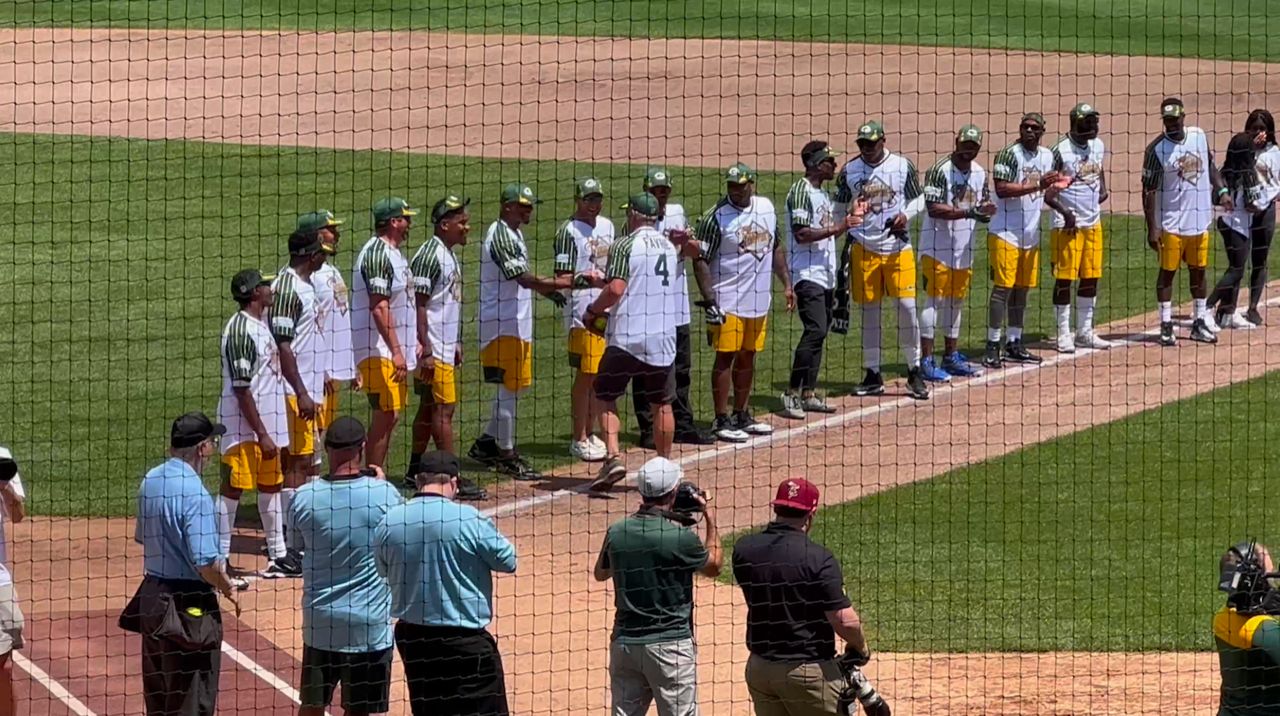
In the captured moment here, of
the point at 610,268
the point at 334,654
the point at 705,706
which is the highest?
the point at 610,268

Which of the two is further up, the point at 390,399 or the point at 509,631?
the point at 390,399

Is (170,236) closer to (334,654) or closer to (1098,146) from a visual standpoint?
(1098,146)

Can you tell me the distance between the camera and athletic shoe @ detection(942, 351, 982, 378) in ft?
46.6

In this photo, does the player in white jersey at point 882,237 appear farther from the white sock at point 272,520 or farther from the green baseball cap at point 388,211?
the white sock at point 272,520

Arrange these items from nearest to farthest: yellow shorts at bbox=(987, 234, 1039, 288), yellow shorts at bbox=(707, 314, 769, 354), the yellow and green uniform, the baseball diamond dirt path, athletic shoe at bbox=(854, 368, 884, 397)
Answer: the yellow and green uniform, yellow shorts at bbox=(707, 314, 769, 354), athletic shoe at bbox=(854, 368, 884, 397), yellow shorts at bbox=(987, 234, 1039, 288), the baseball diamond dirt path

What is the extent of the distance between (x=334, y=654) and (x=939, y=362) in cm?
735

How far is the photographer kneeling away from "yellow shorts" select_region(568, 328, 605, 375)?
5.56m

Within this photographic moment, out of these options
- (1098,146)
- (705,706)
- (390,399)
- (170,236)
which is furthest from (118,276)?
(705,706)

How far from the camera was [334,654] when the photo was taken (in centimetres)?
808

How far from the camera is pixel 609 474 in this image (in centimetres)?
1173

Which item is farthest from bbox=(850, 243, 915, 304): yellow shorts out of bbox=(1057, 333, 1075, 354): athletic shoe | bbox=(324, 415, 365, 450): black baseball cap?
bbox=(324, 415, 365, 450): black baseball cap

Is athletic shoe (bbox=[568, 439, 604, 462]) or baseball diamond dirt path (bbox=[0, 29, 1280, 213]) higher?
baseball diamond dirt path (bbox=[0, 29, 1280, 213])

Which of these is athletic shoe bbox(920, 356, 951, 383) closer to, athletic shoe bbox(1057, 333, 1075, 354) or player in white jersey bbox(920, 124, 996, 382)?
player in white jersey bbox(920, 124, 996, 382)

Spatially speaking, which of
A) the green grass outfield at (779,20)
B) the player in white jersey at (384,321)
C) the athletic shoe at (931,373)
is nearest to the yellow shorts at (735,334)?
the athletic shoe at (931,373)
